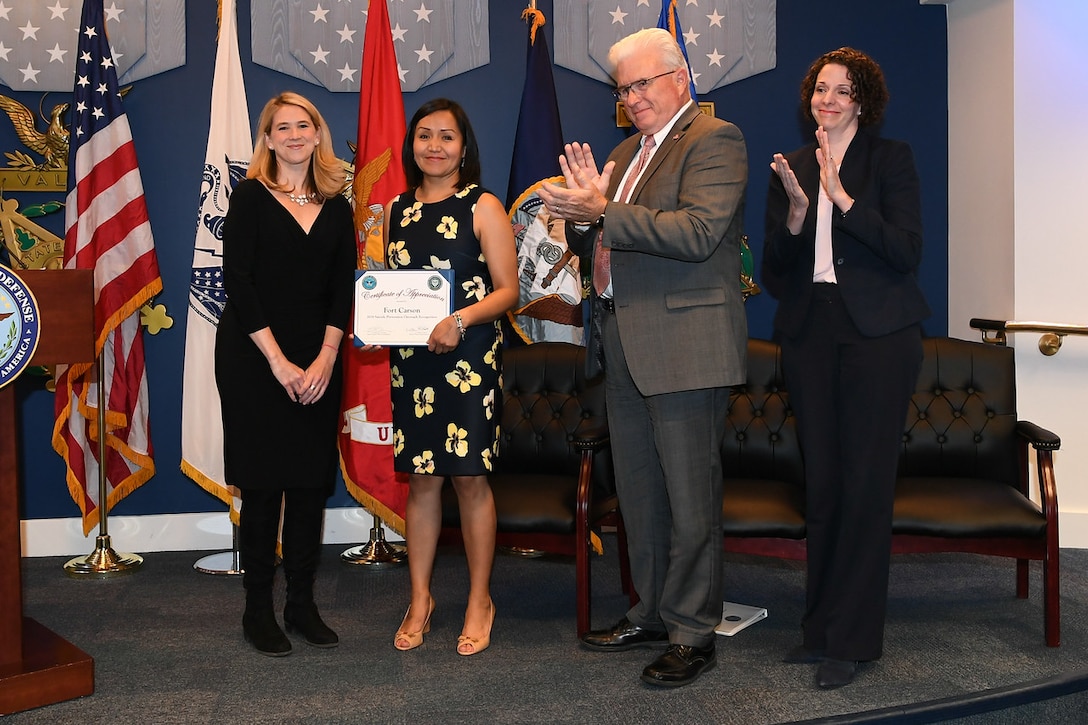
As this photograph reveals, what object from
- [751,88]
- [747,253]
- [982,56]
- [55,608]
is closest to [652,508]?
[747,253]

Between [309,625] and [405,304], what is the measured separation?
115 cm

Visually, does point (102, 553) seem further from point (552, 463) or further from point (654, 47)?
point (654, 47)

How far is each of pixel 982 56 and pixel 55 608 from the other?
4.77 metres

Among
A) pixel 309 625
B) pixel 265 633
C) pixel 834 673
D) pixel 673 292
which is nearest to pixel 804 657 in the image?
pixel 834 673

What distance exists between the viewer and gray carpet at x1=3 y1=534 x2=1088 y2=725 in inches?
111

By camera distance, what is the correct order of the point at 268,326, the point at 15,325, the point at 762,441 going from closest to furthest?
the point at 15,325 < the point at 268,326 < the point at 762,441

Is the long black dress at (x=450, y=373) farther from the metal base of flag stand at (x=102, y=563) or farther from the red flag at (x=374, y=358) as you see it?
the metal base of flag stand at (x=102, y=563)

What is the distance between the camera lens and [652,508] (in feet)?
10.6

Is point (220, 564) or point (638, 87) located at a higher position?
point (638, 87)

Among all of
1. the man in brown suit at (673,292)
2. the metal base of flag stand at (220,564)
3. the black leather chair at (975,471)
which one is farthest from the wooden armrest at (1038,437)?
the metal base of flag stand at (220,564)

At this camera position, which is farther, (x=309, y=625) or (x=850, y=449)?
(x=309, y=625)

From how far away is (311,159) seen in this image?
3.35 m

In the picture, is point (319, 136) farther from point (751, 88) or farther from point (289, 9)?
point (751, 88)

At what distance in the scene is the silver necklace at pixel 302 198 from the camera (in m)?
3.31
